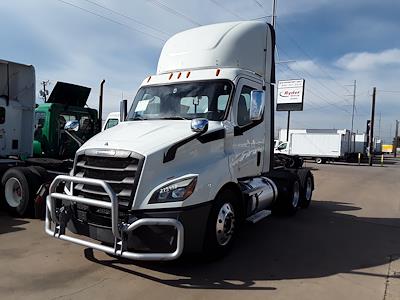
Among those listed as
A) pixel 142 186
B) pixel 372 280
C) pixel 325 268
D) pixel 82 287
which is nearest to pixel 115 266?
pixel 82 287

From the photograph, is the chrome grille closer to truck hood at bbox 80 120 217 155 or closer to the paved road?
truck hood at bbox 80 120 217 155

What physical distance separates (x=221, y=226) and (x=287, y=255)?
54.3 inches

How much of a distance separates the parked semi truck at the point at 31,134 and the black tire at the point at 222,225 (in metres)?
3.05

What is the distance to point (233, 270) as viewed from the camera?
5.46m

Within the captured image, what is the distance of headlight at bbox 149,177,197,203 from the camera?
16.0 ft

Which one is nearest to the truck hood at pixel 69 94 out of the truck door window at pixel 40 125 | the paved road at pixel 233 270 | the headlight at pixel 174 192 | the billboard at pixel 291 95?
the truck door window at pixel 40 125

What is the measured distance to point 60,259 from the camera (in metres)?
5.70

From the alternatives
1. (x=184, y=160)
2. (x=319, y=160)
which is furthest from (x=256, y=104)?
(x=319, y=160)

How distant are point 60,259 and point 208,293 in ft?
7.52

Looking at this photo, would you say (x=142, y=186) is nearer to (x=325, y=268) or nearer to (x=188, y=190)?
(x=188, y=190)

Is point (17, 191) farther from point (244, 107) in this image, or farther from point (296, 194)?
point (296, 194)

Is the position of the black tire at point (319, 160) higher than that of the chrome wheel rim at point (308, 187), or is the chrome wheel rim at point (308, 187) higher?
the chrome wheel rim at point (308, 187)

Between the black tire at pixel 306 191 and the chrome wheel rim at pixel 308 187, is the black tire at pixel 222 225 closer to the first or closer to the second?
the black tire at pixel 306 191

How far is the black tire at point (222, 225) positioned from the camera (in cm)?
538
